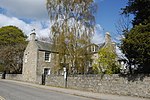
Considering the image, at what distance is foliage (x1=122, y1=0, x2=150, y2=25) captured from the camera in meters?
20.7

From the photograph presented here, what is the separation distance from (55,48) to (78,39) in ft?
10.4

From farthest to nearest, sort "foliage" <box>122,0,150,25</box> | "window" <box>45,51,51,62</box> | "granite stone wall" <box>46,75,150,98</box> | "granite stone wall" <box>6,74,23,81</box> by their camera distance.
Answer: "granite stone wall" <box>6,74,23,81</box>, "window" <box>45,51,51,62</box>, "foliage" <box>122,0,150,25</box>, "granite stone wall" <box>46,75,150,98</box>

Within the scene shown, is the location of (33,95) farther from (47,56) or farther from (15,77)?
(15,77)

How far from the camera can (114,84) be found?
23344 millimetres

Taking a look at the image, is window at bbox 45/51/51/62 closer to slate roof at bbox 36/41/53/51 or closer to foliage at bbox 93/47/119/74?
slate roof at bbox 36/41/53/51

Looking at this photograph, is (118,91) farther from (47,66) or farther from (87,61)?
(47,66)

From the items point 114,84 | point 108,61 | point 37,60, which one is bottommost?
point 114,84

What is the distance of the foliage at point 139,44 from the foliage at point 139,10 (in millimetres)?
1111

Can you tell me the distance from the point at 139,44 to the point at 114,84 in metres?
5.71

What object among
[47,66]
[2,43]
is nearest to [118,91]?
[47,66]

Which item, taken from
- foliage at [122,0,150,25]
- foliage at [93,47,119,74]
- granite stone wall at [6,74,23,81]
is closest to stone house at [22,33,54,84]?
granite stone wall at [6,74,23,81]

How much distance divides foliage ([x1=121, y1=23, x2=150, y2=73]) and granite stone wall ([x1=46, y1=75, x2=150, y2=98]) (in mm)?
1691

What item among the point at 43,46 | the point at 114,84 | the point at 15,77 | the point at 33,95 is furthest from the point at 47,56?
the point at 33,95

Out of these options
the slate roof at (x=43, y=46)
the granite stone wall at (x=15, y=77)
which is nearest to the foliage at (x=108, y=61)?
the slate roof at (x=43, y=46)
